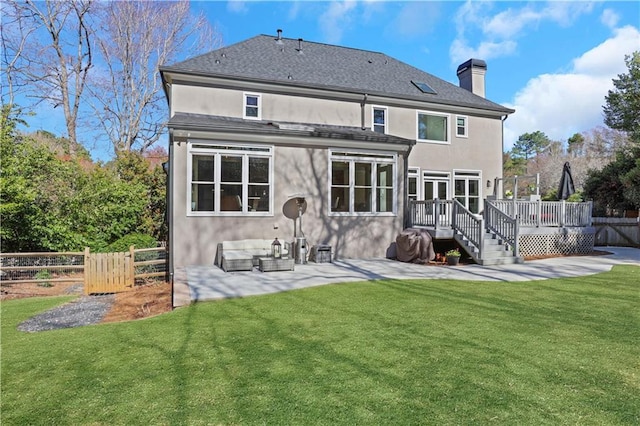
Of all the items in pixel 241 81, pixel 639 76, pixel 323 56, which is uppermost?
pixel 323 56

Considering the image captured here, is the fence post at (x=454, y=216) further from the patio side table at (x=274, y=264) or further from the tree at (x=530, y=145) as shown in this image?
the tree at (x=530, y=145)

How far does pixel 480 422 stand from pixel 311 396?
1306 mm

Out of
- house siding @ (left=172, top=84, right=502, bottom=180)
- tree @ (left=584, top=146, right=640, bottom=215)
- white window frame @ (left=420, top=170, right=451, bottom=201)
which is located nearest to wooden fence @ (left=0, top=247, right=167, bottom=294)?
house siding @ (left=172, top=84, right=502, bottom=180)

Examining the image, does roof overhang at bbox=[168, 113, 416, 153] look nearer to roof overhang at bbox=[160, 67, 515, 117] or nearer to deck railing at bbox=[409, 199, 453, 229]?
roof overhang at bbox=[160, 67, 515, 117]

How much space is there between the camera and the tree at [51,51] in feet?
60.3

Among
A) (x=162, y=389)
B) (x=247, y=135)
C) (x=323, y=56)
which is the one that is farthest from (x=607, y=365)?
(x=323, y=56)

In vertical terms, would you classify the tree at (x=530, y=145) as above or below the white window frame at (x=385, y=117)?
above

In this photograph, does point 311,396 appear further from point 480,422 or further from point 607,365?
point 607,365

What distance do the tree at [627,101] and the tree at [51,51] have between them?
91.4 ft

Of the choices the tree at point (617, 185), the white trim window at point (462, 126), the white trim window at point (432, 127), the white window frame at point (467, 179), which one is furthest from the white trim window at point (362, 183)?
the tree at point (617, 185)

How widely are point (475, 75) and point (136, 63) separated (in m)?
20.0

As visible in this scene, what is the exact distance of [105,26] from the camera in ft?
71.1

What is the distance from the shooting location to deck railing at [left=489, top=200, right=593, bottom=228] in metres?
12.5

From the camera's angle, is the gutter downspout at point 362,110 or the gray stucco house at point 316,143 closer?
the gray stucco house at point 316,143
